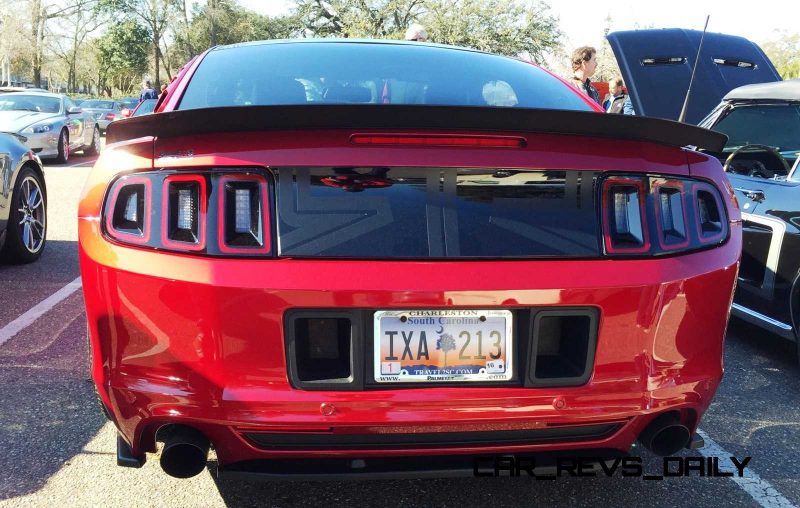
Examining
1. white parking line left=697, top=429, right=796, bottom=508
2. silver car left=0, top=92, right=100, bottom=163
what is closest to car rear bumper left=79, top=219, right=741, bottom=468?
white parking line left=697, top=429, right=796, bottom=508

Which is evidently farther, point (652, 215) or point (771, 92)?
point (771, 92)

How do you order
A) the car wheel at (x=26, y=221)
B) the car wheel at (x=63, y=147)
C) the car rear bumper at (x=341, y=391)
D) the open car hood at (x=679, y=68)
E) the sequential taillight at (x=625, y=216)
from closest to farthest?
the car rear bumper at (x=341, y=391) < the sequential taillight at (x=625, y=216) < the open car hood at (x=679, y=68) < the car wheel at (x=26, y=221) < the car wheel at (x=63, y=147)

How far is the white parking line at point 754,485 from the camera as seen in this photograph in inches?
96.8

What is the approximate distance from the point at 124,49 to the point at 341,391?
186 ft

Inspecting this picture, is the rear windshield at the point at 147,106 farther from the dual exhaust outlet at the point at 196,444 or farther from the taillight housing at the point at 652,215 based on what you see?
the taillight housing at the point at 652,215

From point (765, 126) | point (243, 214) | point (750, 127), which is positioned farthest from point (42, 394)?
point (765, 126)

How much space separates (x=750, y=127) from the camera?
4.51m

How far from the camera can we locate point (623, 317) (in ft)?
6.40

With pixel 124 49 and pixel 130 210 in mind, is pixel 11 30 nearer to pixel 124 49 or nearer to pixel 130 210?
pixel 124 49

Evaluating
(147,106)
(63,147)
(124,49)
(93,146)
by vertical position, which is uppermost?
(124,49)

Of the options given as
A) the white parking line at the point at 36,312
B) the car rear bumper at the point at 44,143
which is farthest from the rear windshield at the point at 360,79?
the car rear bumper at the point at 44,143

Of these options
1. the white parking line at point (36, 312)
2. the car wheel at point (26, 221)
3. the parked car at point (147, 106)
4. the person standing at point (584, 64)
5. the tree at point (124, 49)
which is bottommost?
the white parking line at point (36, 312)

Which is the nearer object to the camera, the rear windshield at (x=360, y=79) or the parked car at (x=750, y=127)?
the rear windshield at (x=360, y=79)

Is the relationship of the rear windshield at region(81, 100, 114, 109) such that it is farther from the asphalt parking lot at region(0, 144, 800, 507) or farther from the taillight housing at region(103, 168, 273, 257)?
the taillight housing at region(103, 168, 273, 257)
